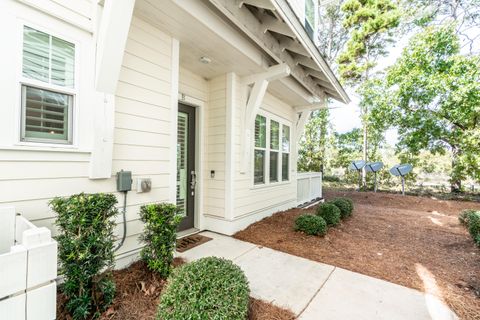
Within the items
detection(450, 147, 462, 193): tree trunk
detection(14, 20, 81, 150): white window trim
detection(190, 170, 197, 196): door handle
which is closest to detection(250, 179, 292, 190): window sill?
detection(190, 170, 197, 196): door handle

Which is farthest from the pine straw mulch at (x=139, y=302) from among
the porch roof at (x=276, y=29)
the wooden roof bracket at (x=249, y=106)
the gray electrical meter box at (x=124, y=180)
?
the porch roof at (x=276, y=29)

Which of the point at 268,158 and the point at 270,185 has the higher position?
the point at 268,158

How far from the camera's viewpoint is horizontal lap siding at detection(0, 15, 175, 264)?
1919 millimetres

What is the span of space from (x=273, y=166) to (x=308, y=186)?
268 cm

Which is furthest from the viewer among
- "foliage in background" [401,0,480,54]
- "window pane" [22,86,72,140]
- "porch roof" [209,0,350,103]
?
"foliage in background" [401,0,480,54]

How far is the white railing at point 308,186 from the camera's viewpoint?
7.25 meters

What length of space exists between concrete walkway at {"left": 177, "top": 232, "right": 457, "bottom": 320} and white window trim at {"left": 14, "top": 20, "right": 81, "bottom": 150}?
2.06m

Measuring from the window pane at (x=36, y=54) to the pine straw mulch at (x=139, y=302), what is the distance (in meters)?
1.99

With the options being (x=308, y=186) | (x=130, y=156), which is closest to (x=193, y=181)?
(x=130, y=156)

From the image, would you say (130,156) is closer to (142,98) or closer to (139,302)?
(142,98)

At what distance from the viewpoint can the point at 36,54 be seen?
196cm

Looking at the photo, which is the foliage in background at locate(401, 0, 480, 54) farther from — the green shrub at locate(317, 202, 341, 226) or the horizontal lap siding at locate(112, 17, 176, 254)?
the horizontal lap siding at locate(112, 17, 176, 254)

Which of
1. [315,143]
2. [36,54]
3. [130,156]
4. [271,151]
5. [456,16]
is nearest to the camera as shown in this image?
[36,54]

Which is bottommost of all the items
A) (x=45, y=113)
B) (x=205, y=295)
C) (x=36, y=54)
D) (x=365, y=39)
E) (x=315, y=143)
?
(x=205, y=295)
